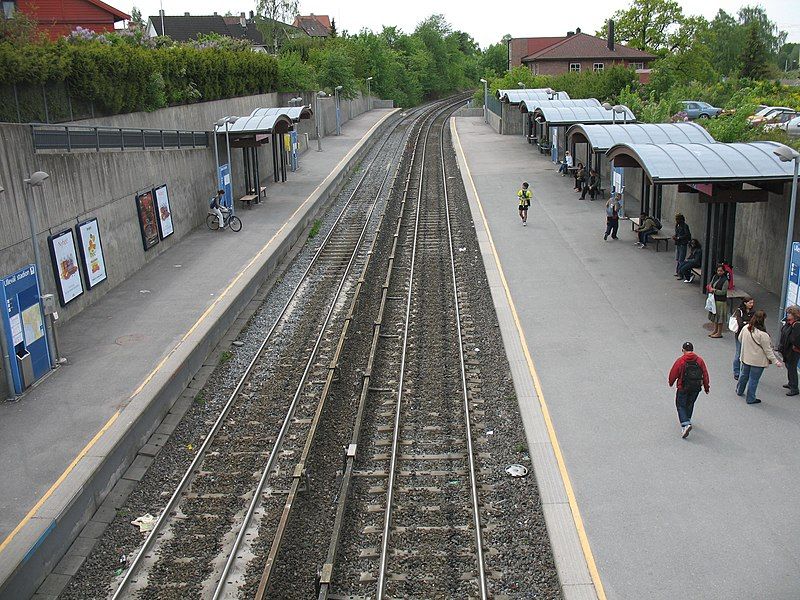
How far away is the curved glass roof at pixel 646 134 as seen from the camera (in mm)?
23766

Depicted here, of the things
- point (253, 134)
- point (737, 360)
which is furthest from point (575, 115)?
point (737, 360)

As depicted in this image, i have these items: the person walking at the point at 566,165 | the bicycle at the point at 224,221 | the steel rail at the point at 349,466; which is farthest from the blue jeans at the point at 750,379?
the person walking at the point at 566,165

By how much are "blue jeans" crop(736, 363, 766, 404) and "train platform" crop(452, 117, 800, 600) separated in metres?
0.20

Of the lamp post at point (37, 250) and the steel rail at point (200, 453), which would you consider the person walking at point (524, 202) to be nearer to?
the steel rail at point (200, 453)

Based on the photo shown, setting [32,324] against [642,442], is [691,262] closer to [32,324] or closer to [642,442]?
[642,442]

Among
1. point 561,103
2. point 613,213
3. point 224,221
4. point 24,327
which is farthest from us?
point 561,103

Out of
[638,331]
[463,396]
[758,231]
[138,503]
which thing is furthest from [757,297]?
[138,503]

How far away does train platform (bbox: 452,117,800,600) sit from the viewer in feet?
28.2

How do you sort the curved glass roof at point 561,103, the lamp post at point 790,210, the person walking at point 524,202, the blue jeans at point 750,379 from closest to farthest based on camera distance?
the blue jeans at point 750,379
the lamp post at point 790,210
the person walking at point 524,202
the curved glass roof at point 561,103

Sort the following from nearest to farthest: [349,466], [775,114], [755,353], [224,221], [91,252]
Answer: [349,466] < [755,353] < [91,252] < [224,221] < [775,114]

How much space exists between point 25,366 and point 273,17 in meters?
64.3

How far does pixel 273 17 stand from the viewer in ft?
237

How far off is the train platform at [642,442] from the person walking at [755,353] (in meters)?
0.38

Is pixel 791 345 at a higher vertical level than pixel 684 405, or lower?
higher
